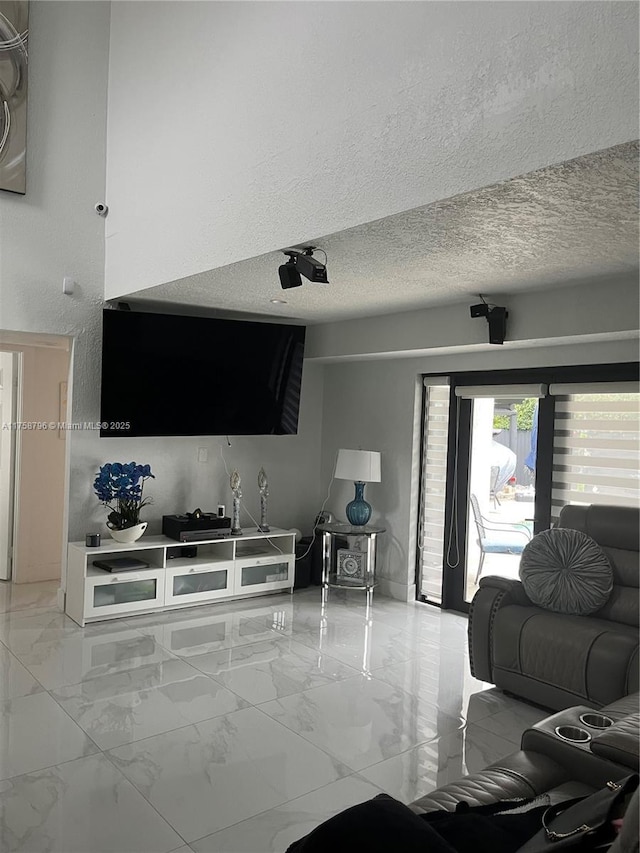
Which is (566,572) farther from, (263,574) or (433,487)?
(263,574)

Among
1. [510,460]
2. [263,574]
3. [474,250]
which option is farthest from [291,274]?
[263,574]

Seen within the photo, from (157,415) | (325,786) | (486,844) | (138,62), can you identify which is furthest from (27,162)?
(486,844)

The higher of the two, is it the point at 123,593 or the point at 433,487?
the point at 433,487

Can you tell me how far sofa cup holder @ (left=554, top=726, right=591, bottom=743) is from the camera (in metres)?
2.37

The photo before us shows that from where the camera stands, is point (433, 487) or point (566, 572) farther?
point (433, 487)

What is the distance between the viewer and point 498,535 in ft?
17.4

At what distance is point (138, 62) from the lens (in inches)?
184

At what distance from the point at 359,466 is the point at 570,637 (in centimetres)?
255

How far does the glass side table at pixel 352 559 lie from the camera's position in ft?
19.1

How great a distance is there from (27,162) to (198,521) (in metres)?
2.84

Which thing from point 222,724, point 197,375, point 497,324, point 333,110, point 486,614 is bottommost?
point 222,724

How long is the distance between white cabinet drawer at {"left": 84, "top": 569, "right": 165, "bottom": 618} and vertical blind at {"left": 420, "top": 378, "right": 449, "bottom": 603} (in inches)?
85.0

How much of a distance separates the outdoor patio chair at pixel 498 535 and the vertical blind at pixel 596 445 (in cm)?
34

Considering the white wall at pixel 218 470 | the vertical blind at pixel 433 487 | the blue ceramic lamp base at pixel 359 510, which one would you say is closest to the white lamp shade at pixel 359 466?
the blue ceramic lamp base at pixel 359 510
